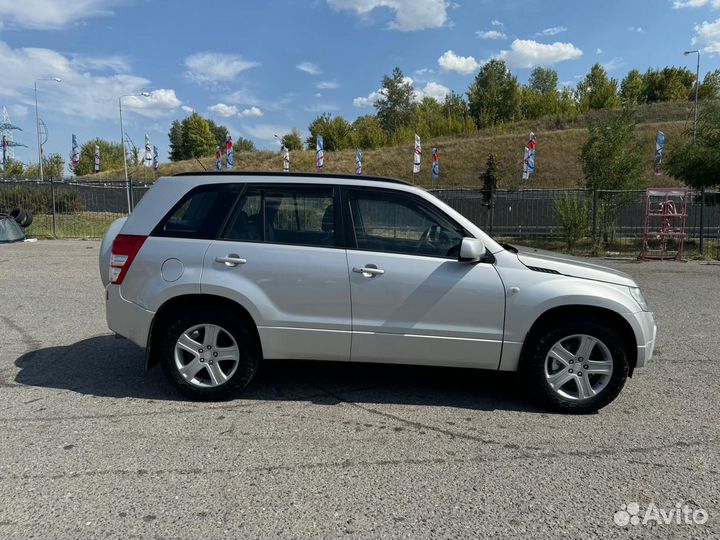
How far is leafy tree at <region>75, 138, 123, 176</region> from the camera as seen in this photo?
8556 cm

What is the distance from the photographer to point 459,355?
4031 millimetres

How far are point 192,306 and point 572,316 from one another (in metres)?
3.03

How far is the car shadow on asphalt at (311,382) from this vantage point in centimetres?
432

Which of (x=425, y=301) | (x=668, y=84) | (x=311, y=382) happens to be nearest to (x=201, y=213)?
(x=311, y=382)

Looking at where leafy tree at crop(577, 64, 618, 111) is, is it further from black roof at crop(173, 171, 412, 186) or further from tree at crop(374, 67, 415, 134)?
black roof at crop(173, 171, 412, 186)

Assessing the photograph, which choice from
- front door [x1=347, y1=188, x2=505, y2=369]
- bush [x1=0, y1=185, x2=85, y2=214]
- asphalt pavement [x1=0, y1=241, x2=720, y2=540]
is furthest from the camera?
bush [x1=0, y1=185, x2=85, y2=214]

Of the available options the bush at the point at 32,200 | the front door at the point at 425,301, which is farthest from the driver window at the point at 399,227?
the bush at the point at 32,200

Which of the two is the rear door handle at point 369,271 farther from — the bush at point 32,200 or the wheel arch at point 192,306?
the bush at point 32,200

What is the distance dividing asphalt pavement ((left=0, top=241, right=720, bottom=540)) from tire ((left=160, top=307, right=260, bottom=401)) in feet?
0.52

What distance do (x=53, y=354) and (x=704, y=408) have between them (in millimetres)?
6148

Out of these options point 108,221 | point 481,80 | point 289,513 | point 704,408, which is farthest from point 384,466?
point 481,80

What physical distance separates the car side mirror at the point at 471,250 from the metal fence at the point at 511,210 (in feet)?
44.1

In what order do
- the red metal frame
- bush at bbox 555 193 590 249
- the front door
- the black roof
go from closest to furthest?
1. the front door
2. the black roof
3. the red metal frame
4. bush at bbox 555 193 590 249

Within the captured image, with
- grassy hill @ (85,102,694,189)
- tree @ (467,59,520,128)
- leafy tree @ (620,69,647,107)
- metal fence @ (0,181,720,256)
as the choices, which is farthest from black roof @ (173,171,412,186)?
leafy tree @ (620,69,647,107)
